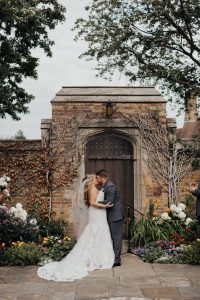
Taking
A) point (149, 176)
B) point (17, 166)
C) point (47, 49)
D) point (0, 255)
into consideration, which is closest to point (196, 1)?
point (47, 49)

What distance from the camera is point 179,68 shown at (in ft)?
60.3

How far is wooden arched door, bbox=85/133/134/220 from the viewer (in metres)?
10.4

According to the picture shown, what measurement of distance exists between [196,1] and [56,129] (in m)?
9.58

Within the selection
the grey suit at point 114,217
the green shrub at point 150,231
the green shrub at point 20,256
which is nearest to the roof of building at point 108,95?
the green shrub at point 150,231

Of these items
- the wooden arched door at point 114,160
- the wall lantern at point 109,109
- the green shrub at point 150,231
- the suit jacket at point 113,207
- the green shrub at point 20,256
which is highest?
the wall lantern at point 109,109

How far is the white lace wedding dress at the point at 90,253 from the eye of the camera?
21.8 feet

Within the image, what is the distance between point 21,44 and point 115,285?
12102 mm

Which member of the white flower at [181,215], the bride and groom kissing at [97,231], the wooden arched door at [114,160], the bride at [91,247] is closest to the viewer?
the bride at [91,247]

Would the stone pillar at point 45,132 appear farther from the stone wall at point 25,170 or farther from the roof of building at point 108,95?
the roof of building at point 108,95

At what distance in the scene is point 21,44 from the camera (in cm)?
1568

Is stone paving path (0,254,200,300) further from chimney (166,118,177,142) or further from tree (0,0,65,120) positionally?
tree (0,0,65,120)

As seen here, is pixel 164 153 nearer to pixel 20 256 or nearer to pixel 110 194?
pixel 110 194

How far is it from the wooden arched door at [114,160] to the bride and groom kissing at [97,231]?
2.50 meters

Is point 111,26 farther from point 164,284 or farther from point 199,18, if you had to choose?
point 164,284
